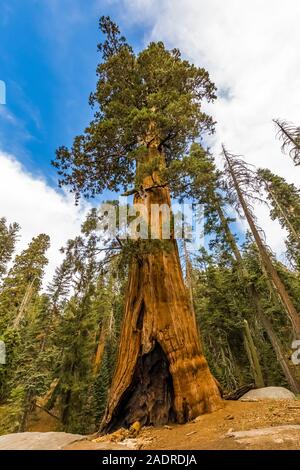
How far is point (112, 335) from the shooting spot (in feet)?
87.2

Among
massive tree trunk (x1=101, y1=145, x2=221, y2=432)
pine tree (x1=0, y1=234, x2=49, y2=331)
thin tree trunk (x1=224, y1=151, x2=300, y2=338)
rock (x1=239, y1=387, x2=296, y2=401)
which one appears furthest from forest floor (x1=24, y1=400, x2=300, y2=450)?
pine tree (x1=0, y1=234, x2=49, y2=331)

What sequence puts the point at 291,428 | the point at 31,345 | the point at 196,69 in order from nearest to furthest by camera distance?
the point at 291,428 → the point at 196,69 → the point at 31,345

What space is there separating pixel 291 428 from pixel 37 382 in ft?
54.4

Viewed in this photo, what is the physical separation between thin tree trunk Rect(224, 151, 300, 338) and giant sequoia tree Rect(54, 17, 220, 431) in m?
6.09

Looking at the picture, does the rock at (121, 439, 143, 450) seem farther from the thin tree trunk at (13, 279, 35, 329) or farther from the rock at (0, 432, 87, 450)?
the thin tree trunk at (13, 279, 35, 329)

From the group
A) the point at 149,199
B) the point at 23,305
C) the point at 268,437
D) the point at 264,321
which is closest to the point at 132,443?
the point at 268,437

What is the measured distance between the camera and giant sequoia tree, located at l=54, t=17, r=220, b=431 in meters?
6.34

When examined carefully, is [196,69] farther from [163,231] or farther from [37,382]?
[37,382]

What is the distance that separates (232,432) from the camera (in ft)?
14.1

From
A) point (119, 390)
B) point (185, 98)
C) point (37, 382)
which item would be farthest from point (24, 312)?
point (185, 98)

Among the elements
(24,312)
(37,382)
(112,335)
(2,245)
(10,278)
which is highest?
(2,245)

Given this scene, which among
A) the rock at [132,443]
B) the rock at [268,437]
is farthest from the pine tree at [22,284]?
the rock at [268,437]

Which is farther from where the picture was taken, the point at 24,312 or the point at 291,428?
the point at 24,312

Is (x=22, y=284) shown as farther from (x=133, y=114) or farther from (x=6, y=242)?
(x=133, y=114)
